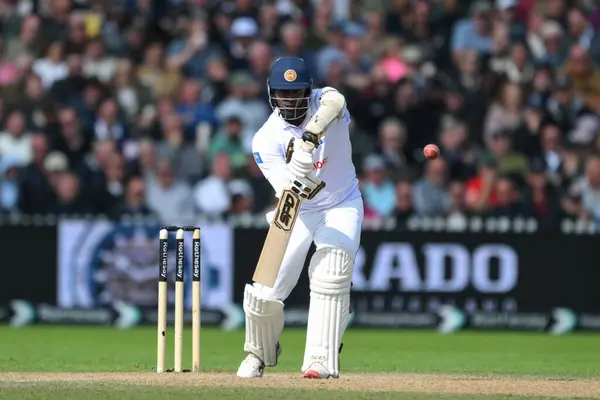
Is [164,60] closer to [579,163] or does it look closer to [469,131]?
[469,131]

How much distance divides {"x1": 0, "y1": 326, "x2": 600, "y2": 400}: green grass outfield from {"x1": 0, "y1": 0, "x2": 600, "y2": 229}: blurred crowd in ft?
5.38

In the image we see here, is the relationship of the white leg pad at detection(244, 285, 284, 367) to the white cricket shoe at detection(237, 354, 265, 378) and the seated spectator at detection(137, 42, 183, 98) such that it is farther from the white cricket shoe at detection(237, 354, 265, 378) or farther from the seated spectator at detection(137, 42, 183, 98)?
the seated spectator at detection(137, 42, 183, 98)

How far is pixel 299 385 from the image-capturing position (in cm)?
898

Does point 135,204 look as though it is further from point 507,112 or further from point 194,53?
point 507,112

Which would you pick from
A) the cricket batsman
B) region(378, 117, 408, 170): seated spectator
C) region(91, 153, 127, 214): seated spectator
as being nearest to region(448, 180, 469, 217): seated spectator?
region(378, 117, 408, 170): seated spectator

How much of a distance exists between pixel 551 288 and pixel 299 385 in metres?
7.13

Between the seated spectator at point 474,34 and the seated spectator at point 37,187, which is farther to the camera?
the seated spectator at point 474,34

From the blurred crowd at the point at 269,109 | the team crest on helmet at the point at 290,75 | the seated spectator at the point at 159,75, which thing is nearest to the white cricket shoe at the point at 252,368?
the team crest on helmet at the point at 290,75

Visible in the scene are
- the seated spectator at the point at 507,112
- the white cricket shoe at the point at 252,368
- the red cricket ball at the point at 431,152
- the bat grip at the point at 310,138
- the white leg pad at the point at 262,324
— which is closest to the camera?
the bat grip at the point at 310,138

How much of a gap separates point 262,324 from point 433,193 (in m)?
6.65

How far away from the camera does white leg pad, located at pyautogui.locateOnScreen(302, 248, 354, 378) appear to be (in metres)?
9.41

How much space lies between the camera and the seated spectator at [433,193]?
629 inches

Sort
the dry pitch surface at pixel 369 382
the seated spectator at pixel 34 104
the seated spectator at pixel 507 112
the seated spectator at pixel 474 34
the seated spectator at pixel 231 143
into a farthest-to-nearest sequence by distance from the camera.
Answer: the seated spectator at pixel 474 34
the seated spectator at pixel 34 104
the seated spectator at pixel 507 112
the seated spectator at pixel 231 143
the dry pitch surface at pixel 369 382

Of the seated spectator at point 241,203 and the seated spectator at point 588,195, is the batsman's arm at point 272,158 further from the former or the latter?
the seated spectator at point 588,195
